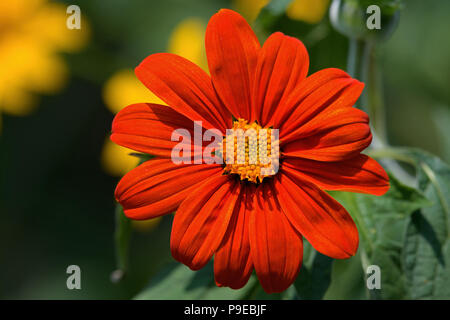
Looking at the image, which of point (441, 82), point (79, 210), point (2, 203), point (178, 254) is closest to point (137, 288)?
point (79, 210)

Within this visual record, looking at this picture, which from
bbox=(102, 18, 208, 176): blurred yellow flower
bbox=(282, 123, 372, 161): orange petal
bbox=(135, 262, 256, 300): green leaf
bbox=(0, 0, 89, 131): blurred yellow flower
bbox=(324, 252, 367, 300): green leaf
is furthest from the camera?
bbox=(0, 0, 89, 131): blurred yellow flower

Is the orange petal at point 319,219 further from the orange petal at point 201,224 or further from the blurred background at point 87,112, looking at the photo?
the blurred background at point 87,112

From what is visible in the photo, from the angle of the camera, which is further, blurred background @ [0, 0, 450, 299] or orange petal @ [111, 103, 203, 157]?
blurred background @ [0, 0, 450, 299]

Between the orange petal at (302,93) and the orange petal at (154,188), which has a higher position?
the orange petal at (302,93)

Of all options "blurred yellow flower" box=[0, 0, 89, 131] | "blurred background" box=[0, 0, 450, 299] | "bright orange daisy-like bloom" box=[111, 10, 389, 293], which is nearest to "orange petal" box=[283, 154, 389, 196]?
"bright orange daisy-like bloom" box=[111, 10, 389, 293]

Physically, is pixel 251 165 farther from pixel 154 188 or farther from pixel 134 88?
pixel 134 88

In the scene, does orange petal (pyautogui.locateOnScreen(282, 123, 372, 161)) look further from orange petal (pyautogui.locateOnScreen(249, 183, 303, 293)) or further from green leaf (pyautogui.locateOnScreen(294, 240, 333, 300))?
green leaf (pyautogui.locateOnScreen(294, 240, 333, 300))

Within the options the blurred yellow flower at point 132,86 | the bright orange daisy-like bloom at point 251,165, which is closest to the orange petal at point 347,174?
the bright orange daisy-like bloom at point 251,165
